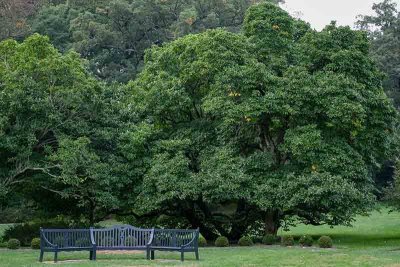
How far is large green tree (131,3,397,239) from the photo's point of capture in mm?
24984

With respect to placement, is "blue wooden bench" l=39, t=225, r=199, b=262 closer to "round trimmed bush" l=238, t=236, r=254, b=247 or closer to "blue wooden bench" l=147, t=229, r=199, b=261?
"blue wooden bench" l=147, t=229, r=199, b=261

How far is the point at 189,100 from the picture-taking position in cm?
2722

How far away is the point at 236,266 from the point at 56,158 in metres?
10.4

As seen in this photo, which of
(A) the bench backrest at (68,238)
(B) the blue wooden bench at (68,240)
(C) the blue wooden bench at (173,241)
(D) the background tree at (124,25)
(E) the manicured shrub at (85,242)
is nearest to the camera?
(B) the blue wooden bench at (68,240)

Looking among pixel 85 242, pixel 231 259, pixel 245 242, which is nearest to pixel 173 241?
pixel 231 259

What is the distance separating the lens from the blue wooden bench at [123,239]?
18680 millimetres

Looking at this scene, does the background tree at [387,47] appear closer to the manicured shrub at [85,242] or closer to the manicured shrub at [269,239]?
the manicured shrub at [269,239]

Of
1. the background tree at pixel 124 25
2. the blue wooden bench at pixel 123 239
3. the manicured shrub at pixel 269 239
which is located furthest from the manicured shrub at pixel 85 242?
the background tree at pixel 124 25

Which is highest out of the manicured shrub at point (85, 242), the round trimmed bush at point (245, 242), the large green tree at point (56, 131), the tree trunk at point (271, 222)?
the large green tree at point (56, 131)

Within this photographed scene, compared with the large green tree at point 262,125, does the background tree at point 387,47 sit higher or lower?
higher

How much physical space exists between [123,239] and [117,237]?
0.66 feet

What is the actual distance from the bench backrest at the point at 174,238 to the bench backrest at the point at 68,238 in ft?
7.17

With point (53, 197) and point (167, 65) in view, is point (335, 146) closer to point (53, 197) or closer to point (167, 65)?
point (167, 65)

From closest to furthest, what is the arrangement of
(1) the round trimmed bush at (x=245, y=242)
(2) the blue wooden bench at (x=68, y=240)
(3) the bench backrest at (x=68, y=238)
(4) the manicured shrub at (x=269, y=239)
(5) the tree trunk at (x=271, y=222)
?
(2) the blue wooden bench at (x=68, y=240) < (3) the bench backrest at (x=68, y=238) < (1) the round trimmed bush at (x=245, y=242) < (4) the manicured shrub at (x=269, y=239) < (5) the tree trunk at (x=271, y=222)
